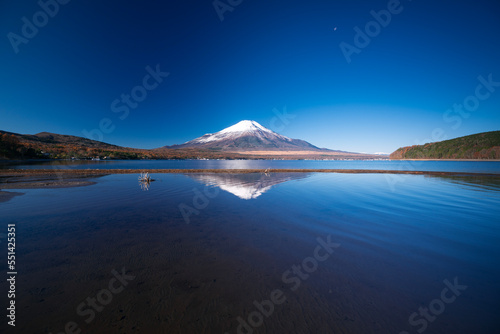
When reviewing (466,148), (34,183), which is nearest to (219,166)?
(34,183)

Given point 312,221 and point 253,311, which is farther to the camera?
point 312,221

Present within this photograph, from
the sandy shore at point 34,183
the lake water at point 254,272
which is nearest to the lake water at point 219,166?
the sandy shore at point 34,183

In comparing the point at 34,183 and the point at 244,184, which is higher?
the point at 34,183

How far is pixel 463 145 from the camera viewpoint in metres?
126

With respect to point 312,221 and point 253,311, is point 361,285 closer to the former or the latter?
point 253,311

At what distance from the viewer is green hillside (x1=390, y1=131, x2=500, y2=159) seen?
4306 inches

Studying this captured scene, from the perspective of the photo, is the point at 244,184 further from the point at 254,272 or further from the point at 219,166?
the point at 219,166

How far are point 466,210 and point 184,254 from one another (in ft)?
46.9

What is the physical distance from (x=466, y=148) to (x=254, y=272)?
180 m

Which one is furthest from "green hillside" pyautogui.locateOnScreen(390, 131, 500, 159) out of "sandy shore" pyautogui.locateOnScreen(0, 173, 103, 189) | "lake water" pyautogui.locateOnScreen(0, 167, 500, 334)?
"sandy shore" pyautogui.locateOnScreen(0, 173, 103, 189)

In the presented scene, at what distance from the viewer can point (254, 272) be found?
454 centimetres

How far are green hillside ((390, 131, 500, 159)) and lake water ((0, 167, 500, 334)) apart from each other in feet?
524

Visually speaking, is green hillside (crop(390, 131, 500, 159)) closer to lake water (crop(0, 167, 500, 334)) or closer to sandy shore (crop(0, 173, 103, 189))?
lake water (crop(0, 167, 500, 334))

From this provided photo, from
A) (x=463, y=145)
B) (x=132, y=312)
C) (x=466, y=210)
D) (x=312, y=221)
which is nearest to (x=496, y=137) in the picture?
(x=463, y=145)
